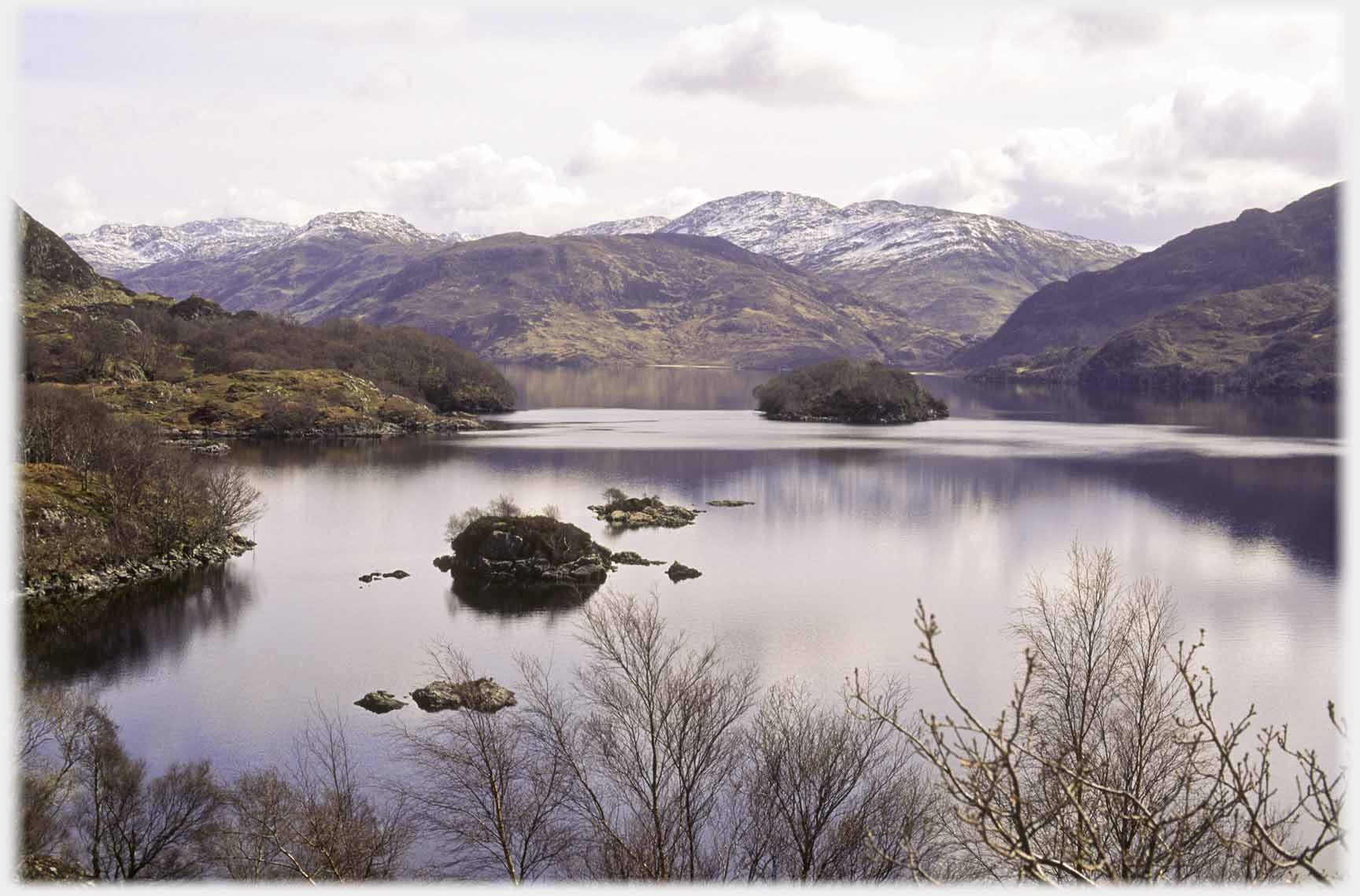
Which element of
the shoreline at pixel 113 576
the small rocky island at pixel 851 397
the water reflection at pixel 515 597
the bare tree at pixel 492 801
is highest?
the small rocky island at pixel 851 397

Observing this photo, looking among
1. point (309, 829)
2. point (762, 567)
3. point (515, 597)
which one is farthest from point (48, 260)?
point (309, 829)

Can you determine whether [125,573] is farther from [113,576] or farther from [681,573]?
[681,573]

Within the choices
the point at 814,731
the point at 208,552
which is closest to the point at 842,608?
the point at 814,731

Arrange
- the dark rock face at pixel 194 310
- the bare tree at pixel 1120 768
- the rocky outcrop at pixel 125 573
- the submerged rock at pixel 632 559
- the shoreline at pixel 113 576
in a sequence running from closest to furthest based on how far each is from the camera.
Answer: the bare tree at pixel 1120 768, the shoreline at pixel 113 576, the rocky outcrop at pixel 125 573, the submerged rock at pixel 632 559, the dark rock face at pixel 194 310

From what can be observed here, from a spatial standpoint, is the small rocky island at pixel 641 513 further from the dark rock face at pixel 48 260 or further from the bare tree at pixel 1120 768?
the dark rock face at pixel 48 260

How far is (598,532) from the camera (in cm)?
6681

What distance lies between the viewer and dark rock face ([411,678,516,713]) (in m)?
33.2

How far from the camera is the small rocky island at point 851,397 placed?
496 ft

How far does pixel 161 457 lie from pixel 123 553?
10.3 meters

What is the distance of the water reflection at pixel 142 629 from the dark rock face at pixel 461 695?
36.3ft

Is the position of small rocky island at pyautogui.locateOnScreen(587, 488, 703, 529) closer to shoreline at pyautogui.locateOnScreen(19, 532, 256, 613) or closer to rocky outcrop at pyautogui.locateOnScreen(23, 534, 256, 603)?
rocky outcrop at pyautogui.locateOnScreen(23, 534, 256, 603)

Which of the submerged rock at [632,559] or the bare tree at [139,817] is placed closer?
the bare tree at [139,817]

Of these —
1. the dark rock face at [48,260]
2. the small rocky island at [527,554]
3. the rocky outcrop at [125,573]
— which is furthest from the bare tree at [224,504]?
the dark rock face at [48,260]

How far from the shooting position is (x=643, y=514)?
70.9 m
